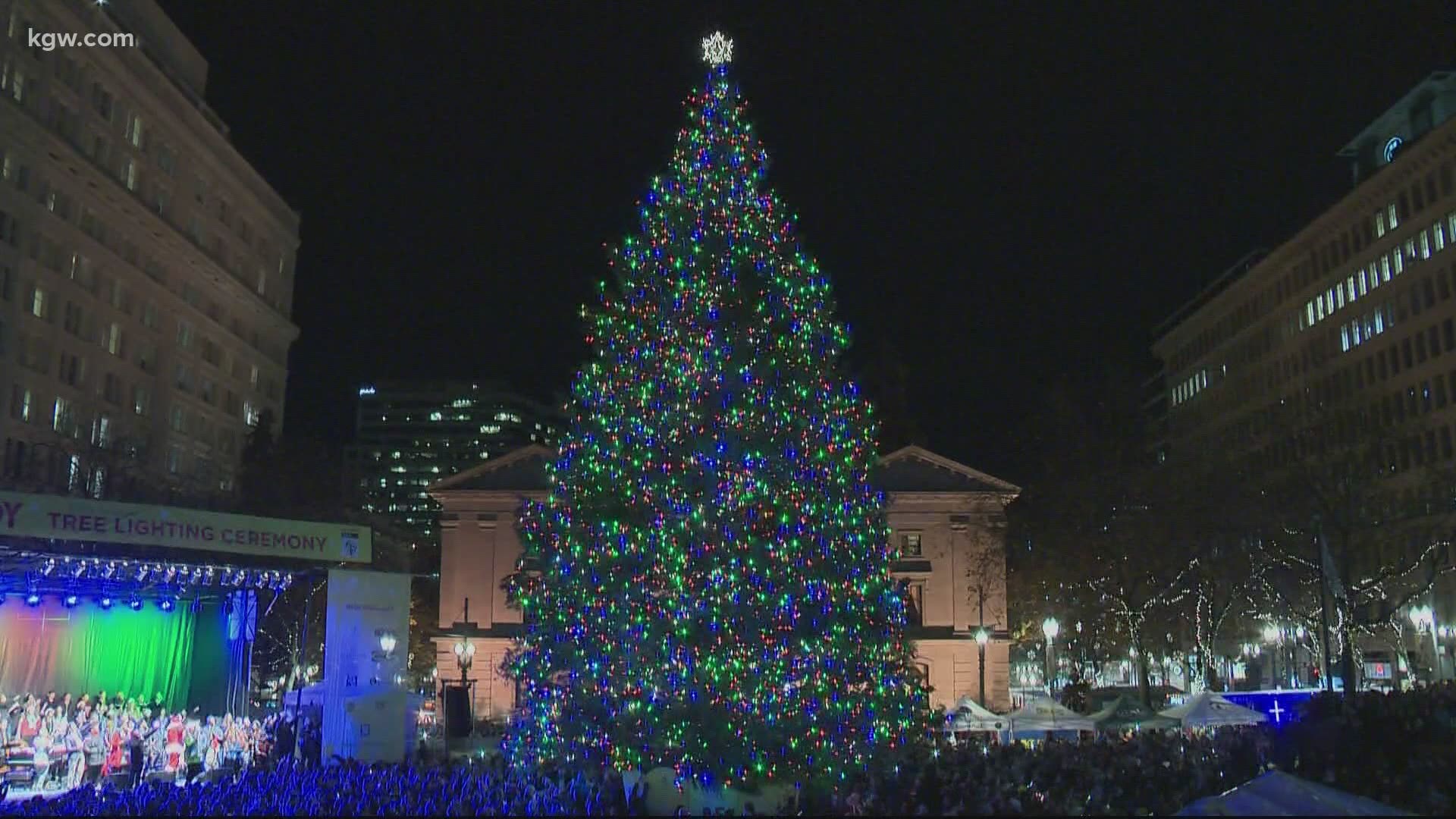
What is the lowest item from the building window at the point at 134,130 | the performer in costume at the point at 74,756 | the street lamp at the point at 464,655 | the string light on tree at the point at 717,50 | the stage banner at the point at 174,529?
the performer in costume at the point at 74,756

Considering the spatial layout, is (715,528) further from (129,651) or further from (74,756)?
(129,651)

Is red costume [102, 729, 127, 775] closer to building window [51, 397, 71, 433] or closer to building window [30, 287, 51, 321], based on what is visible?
building window [51, 397, 71, 433]

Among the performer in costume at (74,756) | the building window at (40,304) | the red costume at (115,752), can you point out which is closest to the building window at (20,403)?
the building window at (40,304)

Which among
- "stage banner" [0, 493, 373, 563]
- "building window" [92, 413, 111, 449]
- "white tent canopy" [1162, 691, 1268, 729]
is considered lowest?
"white tent canopy" [1162, 691, 1268, 729]

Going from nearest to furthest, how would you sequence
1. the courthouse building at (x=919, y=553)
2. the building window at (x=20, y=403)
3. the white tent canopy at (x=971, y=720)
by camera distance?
the white tent canopy at (x=971, y=720) < the building window at (x=20, y=403) < the courthouse building at (x=919, y=553)

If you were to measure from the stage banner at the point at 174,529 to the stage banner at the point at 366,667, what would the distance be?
896 millimetres

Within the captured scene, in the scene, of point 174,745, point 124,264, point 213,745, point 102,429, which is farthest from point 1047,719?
point 124,264

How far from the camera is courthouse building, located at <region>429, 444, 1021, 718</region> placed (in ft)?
204

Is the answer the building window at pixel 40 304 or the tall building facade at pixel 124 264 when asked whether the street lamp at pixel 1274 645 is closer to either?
the tall building facade at pixel 124 264

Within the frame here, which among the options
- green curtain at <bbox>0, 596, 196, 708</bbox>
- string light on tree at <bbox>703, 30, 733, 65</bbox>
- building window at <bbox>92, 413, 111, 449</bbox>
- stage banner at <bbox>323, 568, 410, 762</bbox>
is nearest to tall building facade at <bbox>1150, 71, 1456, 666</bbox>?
string light on tree at <bbox>703, 30, 733, 65</bbox>

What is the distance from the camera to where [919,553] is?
2506 inches

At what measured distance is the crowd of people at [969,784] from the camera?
1681 cm

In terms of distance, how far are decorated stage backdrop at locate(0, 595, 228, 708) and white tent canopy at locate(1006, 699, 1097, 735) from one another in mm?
24687

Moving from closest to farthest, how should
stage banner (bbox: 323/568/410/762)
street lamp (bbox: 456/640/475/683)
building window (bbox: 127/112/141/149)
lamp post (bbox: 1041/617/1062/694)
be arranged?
stage banner (bbox: 323/568/410/762)
street lamp (bbox: 456/640/475/683)
building window (bbox: 127/112/141/149)
lamp post (bbox: 1041/617/1062/694)
